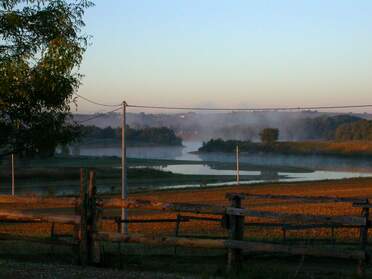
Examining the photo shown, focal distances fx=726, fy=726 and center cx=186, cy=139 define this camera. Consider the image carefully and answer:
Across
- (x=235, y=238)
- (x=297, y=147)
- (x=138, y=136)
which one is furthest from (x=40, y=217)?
(x=138, y=136)

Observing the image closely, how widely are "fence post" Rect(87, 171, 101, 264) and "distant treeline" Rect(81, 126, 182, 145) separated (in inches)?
5678

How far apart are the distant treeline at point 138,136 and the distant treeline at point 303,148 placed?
872 inches

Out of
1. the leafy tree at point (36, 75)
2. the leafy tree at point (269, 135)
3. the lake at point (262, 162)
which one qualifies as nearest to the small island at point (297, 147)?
the leafy tree at point (269, 135)

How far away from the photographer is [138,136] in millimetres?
167625

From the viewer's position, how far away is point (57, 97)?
1347 cm

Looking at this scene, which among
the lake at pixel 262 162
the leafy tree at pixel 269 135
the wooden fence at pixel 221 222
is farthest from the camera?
the leafy tree at pixel 269 135

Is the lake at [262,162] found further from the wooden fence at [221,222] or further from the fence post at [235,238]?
the fence post at [235,238]

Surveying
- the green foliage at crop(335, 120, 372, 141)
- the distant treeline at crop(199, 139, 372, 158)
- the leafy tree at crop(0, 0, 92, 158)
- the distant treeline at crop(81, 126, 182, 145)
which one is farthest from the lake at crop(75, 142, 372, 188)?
the leafy tree at crop(0, 0, 92, 158)

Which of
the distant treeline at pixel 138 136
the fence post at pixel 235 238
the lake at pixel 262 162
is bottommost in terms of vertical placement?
the lake at pixel 262 162

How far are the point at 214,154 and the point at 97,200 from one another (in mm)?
126454

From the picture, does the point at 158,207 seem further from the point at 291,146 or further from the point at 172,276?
the point at 291,146

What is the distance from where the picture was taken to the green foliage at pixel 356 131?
554 ft

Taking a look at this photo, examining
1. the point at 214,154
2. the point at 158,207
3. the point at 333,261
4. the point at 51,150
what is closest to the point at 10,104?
the point at 51,150

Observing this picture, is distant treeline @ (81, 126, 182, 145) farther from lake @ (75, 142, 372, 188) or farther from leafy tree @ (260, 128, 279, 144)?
leafy tree @ (260, 128, 279, 144)
